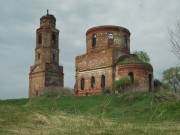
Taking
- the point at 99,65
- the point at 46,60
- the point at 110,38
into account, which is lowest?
the point at 99,65

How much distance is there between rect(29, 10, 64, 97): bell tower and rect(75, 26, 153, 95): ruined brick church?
19.2 feet

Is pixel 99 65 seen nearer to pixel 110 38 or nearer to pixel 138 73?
pixel 110 38

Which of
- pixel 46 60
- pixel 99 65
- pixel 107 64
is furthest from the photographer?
pixel 46 60

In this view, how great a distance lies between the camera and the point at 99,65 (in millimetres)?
32562

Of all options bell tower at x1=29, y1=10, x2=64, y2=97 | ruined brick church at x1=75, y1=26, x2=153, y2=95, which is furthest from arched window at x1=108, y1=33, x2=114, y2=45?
bell tower at x1=29, y1=10, x2=64, y2=97

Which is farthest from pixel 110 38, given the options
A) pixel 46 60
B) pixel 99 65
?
pixel 46 60

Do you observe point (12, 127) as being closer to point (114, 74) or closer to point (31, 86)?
point (114, 74)

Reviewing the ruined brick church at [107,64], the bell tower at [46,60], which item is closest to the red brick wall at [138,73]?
the ruined brick church at [107,64]

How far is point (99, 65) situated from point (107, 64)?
3.20ft

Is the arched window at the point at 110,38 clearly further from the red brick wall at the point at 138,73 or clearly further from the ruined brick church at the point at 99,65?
the red brick wall at the point at 138,73

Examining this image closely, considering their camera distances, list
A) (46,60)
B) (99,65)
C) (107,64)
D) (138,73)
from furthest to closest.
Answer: (46,60) < (99,65) < (107,64) < (138,73)

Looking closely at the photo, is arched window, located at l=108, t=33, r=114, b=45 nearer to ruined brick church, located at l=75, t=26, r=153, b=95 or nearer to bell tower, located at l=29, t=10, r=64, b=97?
ruined brick church, located at l=75, t=26, r=153, b=95

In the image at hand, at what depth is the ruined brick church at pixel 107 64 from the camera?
30438mm

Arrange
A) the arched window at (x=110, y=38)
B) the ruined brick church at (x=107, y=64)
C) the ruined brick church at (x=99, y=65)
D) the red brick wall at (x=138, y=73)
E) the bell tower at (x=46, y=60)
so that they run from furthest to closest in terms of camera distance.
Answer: the bell tower at (x=46, y=60), the arched window at (x=110, y=38), the ruined brick church at (x=99, y=65), the ruined brick church at (x=107, y=64), the red brick wall at (x=138, y=73)
